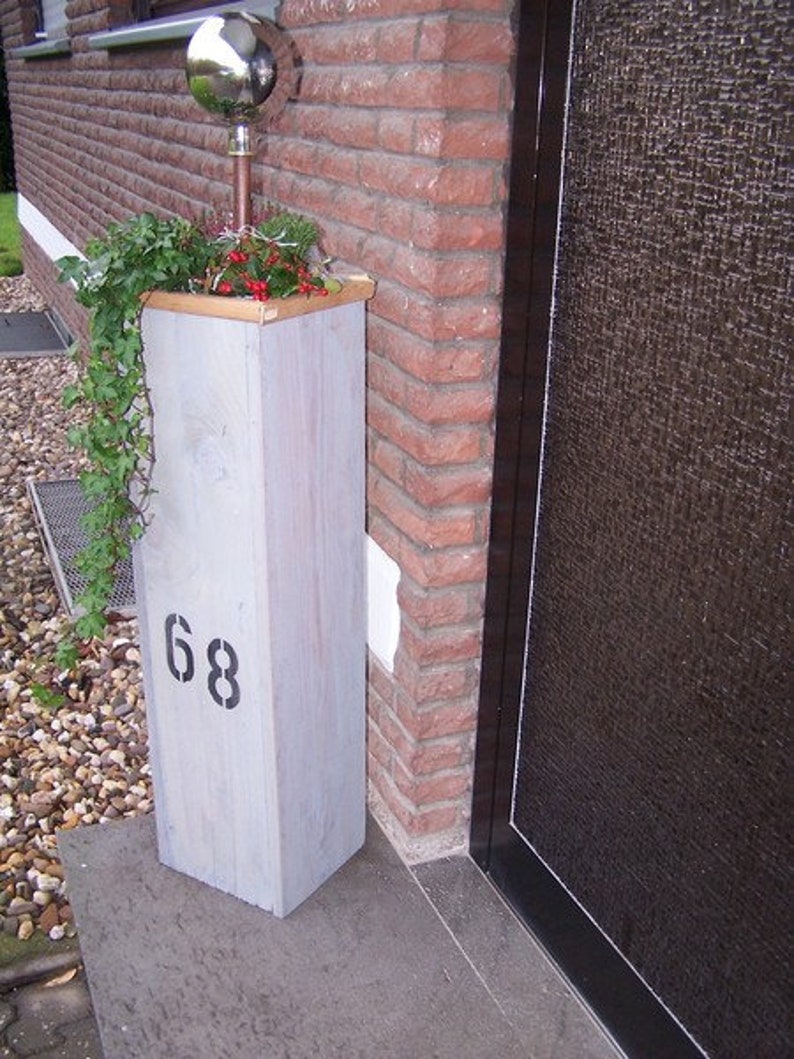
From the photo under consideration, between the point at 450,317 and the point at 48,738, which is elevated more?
the point at 450,317

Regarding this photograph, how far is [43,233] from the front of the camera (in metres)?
9.40

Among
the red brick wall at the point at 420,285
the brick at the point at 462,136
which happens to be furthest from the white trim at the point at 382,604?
the brick at the point at 462,136

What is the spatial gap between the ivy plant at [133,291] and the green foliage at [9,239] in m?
10.5

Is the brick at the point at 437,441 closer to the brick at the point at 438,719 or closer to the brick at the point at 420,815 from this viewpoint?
the brick at the point at 438,719

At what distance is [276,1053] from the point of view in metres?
2.17

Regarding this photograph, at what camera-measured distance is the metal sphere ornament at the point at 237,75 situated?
2.31m

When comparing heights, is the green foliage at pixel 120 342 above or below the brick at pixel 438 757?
above

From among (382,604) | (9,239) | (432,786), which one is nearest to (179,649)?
(382,604)

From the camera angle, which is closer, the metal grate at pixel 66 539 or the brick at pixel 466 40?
the brick at pixel 466 40

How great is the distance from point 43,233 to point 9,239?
203 inches

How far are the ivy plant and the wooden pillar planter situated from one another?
5cm

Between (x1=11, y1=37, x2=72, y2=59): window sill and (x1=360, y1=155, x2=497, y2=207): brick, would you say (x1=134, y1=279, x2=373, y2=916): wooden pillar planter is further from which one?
(x1=11, y1=37, x2=72, y2=59): window sill

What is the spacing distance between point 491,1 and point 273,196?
1.07 meters

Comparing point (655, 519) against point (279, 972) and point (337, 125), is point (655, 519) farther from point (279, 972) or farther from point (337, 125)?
point (279, 972)
